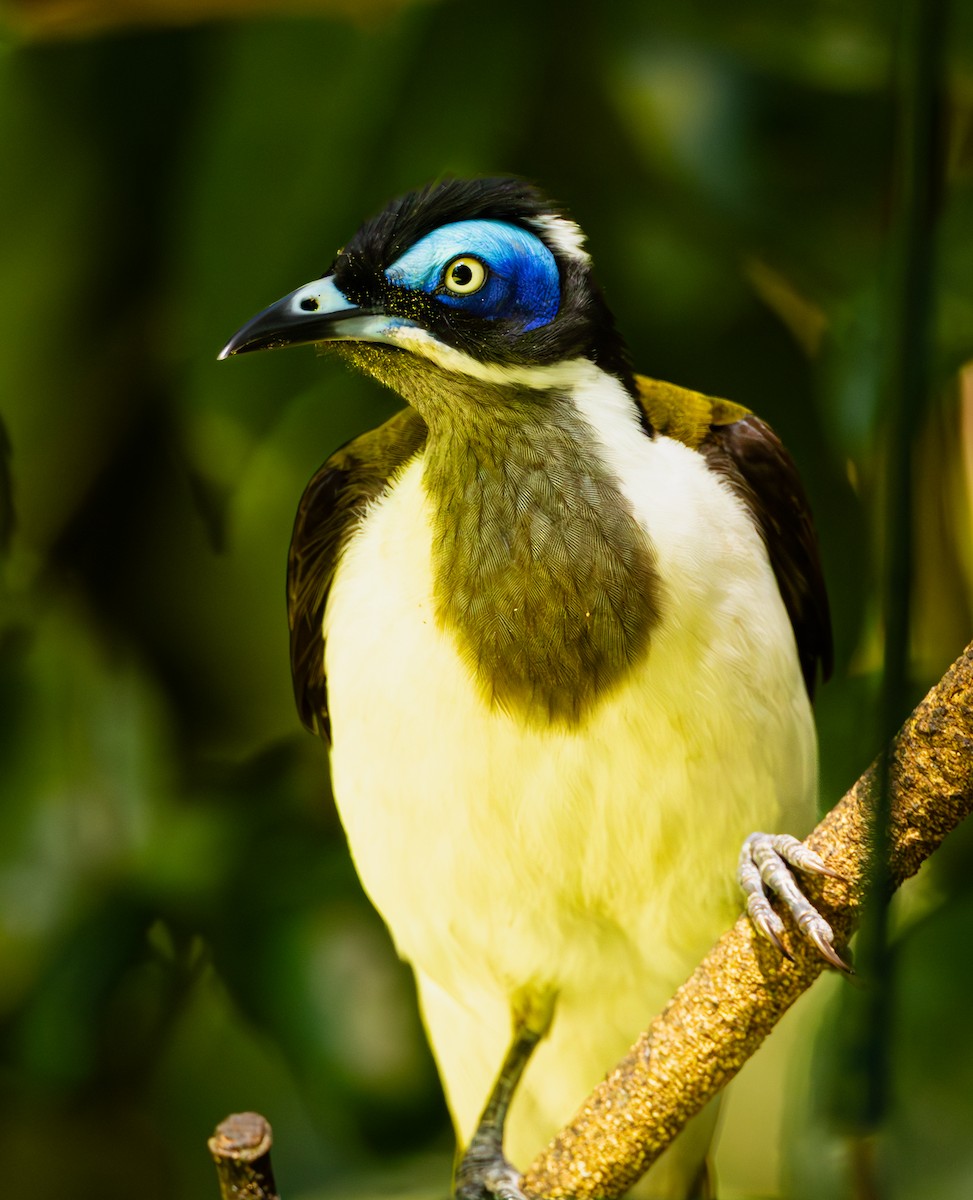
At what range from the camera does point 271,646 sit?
876 mm

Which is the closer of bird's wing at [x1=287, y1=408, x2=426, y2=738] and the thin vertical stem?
the thin vertical stem

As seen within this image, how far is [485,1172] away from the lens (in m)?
0.88

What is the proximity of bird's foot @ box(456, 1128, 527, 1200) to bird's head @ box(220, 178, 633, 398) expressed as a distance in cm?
55

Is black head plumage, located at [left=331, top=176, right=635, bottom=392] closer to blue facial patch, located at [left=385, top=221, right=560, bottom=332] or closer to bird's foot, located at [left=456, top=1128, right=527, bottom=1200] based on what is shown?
blue facial patch, located at [left=385, top=221, right=560, bottom=332]

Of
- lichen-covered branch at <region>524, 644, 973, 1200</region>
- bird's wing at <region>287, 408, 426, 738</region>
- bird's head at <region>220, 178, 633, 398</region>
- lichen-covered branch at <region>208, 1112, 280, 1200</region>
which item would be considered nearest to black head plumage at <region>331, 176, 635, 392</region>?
bird's head at <region>220, 178, 633, 398</region>

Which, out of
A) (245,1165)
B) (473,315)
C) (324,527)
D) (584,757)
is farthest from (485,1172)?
(473,315)

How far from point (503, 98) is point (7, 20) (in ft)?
1.07

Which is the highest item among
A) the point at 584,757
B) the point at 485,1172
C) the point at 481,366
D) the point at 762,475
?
the point at 481,366

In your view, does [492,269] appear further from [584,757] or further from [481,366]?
[584,757]

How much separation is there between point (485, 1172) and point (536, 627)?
41 centimetres

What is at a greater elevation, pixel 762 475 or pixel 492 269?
pixel 492 269

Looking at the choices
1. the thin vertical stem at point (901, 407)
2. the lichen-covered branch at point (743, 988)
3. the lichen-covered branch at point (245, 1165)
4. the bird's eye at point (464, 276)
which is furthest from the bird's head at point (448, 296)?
the lichen-covered branch at point (245, 1165)

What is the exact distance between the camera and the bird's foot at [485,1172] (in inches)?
33.9

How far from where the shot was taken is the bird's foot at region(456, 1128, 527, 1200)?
0.86m
